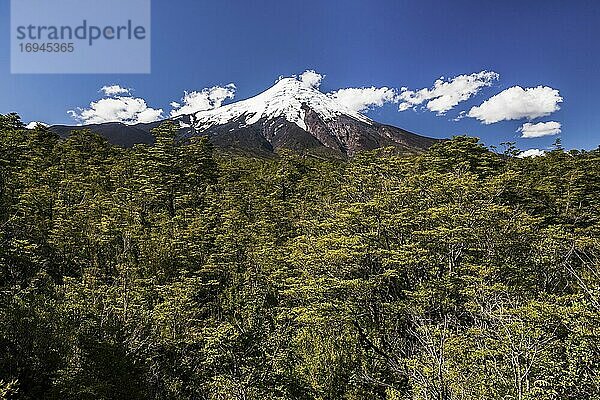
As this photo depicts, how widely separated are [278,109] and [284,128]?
21.8 m

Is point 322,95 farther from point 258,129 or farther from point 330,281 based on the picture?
point 330,281

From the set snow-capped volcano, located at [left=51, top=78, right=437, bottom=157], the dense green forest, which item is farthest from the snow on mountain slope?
the dense green forest

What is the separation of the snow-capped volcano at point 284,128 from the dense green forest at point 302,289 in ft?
301

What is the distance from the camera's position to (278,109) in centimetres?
17312

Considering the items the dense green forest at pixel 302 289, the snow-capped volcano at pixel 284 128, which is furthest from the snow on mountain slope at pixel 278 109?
the dense green forest at pixel 302 289

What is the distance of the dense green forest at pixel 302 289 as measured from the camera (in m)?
11.0

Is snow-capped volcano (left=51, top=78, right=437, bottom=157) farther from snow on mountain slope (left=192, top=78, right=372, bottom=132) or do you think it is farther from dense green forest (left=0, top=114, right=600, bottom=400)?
dense green forest (left=0, top=114, right=600, bottom=400)

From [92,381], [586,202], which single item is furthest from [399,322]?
[586,202]

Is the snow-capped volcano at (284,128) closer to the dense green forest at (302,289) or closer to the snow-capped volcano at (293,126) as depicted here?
the snow-capped volcano at (293,126)

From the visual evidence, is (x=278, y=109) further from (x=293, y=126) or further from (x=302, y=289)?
(x=302, y=289)

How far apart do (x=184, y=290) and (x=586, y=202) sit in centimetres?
2830

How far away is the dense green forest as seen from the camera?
11.0 meters

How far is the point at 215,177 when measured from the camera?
35.3 meters

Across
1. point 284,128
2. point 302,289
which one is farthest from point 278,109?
point 302,289
